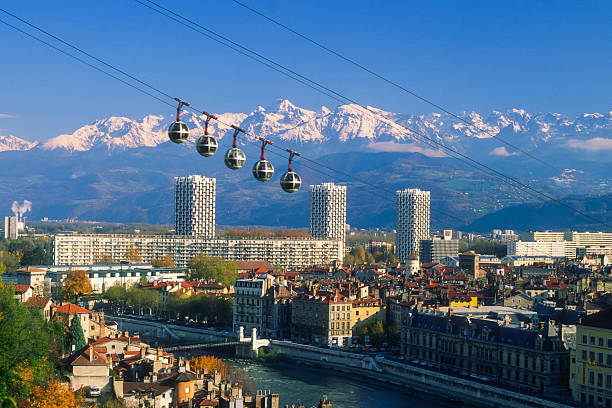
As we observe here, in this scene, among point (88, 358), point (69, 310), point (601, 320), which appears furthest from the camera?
point (69, 310)

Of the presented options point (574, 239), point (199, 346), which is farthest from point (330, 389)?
point (574, 239)

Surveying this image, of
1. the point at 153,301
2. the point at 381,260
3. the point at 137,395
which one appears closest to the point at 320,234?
the point at 381,260

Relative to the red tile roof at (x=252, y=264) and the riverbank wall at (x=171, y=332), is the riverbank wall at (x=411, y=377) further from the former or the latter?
the red tile roof at (x=252, y=264)

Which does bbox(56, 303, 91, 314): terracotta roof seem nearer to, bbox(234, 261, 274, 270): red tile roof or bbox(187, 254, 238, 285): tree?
bbox(187, 254, 238, 285): tree

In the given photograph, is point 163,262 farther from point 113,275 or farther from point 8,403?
point 8,403

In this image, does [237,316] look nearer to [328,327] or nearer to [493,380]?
[328,327]

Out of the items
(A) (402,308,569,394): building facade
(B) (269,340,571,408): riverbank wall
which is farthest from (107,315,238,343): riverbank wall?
(A) (402,308,569,394): building facade
